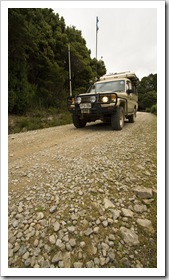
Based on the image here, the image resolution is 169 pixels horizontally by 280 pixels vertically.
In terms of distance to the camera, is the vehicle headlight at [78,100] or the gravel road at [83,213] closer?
the gravel road at [83,213]

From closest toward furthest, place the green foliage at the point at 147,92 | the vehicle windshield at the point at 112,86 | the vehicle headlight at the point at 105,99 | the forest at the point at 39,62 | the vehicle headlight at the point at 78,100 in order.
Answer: the vehicle headlight at the point at 105,99, the vehicle headlight at the point at 78,100, the vehicle windshield at the point at 112,86, the forest at the point at 39,62, the green foliage at the point at 147,92

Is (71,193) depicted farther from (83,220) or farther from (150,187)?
(150,187)

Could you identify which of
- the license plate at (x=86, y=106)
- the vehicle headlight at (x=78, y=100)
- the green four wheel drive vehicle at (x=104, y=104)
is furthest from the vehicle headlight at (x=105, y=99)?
the vehicle headlight at (x=78, y=100)

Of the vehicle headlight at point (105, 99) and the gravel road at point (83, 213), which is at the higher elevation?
the vehicle headlight at point (105, 99)

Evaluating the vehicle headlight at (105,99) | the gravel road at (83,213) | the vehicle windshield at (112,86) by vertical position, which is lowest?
the gravel road at (83,213)

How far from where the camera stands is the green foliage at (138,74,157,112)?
35.9 metres

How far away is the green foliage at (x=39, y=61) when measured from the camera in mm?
8484

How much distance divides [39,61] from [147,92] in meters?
35.6

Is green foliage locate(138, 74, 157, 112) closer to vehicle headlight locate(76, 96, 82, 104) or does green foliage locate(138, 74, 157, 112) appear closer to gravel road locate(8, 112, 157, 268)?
vehicle headlight locate(76, 96, 82, 104)

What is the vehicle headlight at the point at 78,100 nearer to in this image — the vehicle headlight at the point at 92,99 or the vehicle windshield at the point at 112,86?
the vehicle headlight at the point at 92,99

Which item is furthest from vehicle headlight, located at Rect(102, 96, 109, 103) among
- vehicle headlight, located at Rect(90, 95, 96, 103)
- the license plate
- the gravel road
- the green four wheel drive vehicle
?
the gravel road

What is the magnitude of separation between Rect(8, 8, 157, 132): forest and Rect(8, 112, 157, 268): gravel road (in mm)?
7420

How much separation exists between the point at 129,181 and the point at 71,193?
0.73 meters

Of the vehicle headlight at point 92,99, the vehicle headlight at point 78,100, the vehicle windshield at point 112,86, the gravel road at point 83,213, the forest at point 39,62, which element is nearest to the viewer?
the gravel road at point 83,213
